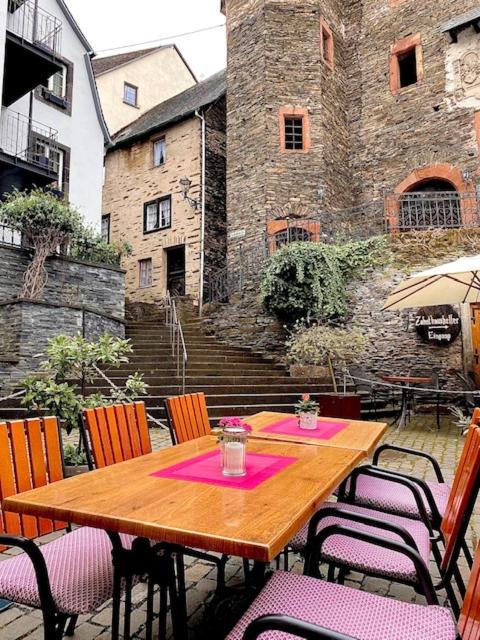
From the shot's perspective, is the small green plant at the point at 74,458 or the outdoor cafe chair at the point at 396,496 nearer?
the outdoor cafe chair at the point at 396,496

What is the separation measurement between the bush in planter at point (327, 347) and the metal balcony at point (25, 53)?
947cm

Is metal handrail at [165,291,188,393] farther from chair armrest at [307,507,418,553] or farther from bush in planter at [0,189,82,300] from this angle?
chair armrest at [307,507,418,553]

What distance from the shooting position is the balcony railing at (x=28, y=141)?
11891 millimetres

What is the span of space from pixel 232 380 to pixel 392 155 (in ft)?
32.7

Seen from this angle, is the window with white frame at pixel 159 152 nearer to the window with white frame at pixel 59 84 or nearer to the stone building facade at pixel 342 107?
the stone building facade at pixel 342 107

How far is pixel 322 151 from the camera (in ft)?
47.0

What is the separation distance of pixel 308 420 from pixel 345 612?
5.36ft

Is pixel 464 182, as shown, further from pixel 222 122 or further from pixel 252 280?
pixel 222 122

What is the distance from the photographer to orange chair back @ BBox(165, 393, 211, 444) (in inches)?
125

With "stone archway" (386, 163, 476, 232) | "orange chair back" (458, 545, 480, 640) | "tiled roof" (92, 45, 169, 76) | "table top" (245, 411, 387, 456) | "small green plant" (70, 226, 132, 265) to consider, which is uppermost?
"tiled roof" (92, 45, 169, 76)

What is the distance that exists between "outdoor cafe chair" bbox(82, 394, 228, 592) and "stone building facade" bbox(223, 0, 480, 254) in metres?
11.6

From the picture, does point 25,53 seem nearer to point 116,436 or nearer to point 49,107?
point 49,107

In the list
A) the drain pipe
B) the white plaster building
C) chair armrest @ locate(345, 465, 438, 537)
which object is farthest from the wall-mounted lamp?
chair armrest @ locate(345, 465, 438, 537)

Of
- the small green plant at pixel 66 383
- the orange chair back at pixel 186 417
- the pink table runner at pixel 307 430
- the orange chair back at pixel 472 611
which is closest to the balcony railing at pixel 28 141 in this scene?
the small green plant at pixel 66 383
